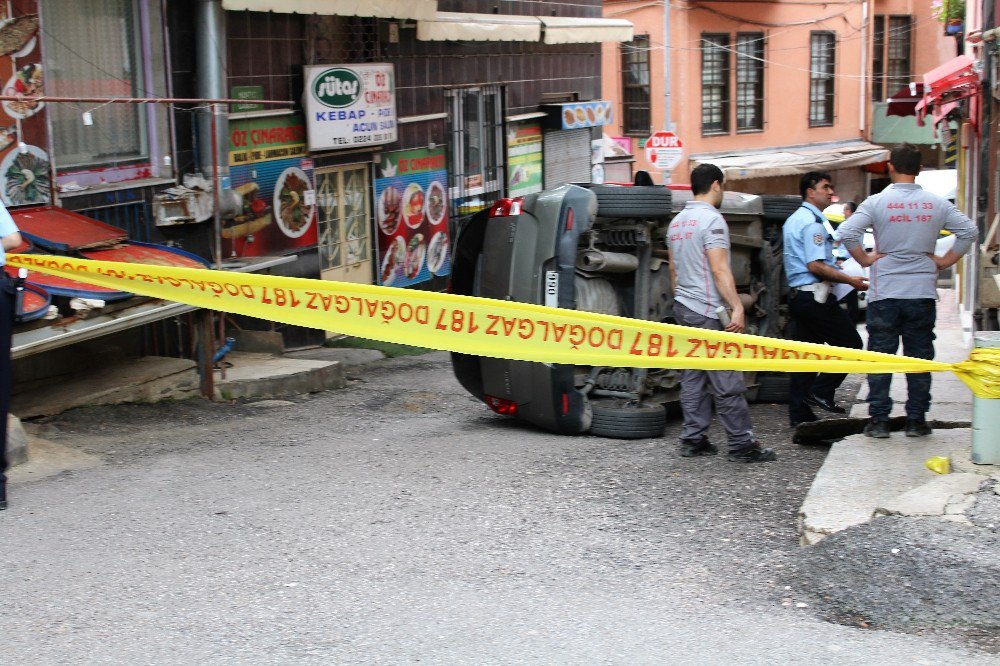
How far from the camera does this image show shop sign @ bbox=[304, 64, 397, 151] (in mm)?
13922

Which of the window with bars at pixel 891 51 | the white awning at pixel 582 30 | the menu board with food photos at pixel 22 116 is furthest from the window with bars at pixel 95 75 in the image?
the window with bars at pixel 891 51

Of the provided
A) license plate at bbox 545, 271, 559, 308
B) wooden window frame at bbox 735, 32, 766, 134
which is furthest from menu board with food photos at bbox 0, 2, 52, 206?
wooden window frame at bbox 735, 32, 766, 134

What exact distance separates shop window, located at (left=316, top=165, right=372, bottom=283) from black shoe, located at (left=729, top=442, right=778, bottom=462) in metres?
8.36

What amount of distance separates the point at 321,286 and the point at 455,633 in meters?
2.51

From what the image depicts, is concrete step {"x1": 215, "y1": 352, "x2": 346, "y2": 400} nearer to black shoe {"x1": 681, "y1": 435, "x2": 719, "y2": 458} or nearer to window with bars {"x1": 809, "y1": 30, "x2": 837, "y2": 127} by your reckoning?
black shoe {"x1": 681, "y1": 435, "x2": 719, "y2": 458}

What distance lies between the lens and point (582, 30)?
787 inches

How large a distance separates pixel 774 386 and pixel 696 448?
250 centimetres

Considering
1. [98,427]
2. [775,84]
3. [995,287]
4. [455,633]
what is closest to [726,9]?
[775,84]

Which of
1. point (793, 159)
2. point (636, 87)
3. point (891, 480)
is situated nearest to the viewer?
point (891, 480)

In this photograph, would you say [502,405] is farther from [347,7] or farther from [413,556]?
[347,7]

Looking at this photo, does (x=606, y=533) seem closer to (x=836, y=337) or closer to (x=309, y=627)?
(x=309, y=627)

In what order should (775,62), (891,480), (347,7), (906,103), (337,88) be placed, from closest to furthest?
(891,480), (347,7), (337,88), (906,103), (775,62)

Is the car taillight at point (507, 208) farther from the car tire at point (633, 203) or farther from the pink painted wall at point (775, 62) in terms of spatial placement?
the pink painted wall at point (775, 62)

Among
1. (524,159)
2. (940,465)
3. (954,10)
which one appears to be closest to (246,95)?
(524,159)
